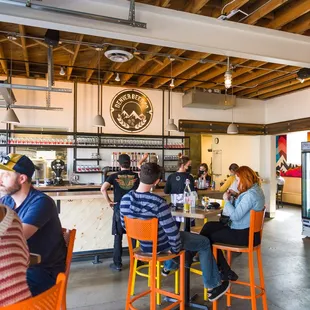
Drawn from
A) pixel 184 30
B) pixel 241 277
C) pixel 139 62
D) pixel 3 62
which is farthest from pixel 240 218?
pixel 3 62

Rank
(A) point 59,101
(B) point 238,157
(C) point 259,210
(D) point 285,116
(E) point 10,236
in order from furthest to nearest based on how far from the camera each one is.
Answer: (B) point 238,157
(D) point 285,116
(A) point 59,101
(C) point 259,210
(E) point 10,236

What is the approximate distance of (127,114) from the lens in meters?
7.83

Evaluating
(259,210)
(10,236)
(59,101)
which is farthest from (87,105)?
(10,236)

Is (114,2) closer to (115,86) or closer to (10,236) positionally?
(10,236)

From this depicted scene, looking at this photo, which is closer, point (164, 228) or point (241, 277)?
point (164, 228)

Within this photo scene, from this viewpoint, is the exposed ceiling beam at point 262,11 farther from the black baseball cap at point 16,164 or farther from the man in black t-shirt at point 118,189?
the black baseball cap at point 16,164

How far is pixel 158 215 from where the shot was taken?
105 inches

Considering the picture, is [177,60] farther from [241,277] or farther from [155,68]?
[241,277]

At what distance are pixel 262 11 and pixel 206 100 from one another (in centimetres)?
410

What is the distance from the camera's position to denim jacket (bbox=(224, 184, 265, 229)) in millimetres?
3012

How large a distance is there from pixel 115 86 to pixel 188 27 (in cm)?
415

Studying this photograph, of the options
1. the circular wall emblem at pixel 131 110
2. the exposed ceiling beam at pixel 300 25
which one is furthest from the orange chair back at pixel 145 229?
the circular wall emblem at pixel 131 110

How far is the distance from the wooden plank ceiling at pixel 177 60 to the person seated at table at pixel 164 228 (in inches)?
85.6

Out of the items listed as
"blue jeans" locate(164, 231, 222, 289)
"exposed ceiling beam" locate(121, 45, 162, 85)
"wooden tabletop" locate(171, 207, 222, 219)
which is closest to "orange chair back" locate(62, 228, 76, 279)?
"blue jeans" locate(164, 231, 222, 289)
